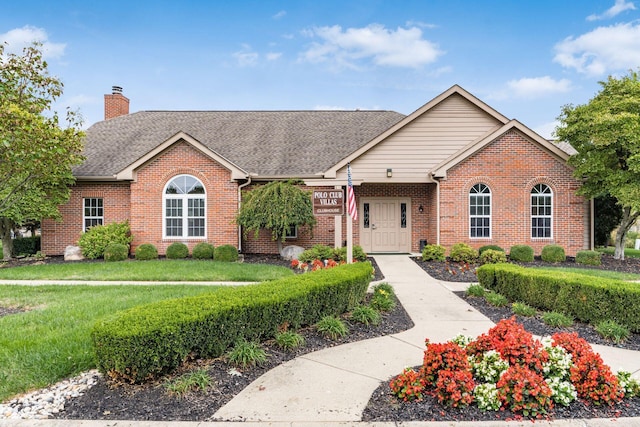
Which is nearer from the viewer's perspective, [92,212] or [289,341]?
[289,341]

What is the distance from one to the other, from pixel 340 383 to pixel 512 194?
40.7ft

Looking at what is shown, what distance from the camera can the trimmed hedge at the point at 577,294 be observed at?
231 inches

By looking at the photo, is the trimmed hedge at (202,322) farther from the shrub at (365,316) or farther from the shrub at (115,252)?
the shrub at (115,252)

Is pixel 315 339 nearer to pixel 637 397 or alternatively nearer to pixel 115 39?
pixel 637 397

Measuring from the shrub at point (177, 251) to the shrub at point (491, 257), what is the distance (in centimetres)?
1073

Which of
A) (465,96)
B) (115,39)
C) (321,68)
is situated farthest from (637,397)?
(321,68)

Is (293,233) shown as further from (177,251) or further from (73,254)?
(73,254)

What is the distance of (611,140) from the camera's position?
12.4 meters

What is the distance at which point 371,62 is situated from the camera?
21.0 metres

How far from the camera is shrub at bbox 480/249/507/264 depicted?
1289 centimetres

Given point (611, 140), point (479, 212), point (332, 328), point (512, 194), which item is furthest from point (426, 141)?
point (332, 328)

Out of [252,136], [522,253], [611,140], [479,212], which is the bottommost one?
[522,253]

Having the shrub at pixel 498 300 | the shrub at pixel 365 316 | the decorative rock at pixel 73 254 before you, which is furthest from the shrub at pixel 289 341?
the decorative rock at pixel 73 254

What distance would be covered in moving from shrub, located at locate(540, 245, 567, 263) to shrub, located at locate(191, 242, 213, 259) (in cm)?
1202
